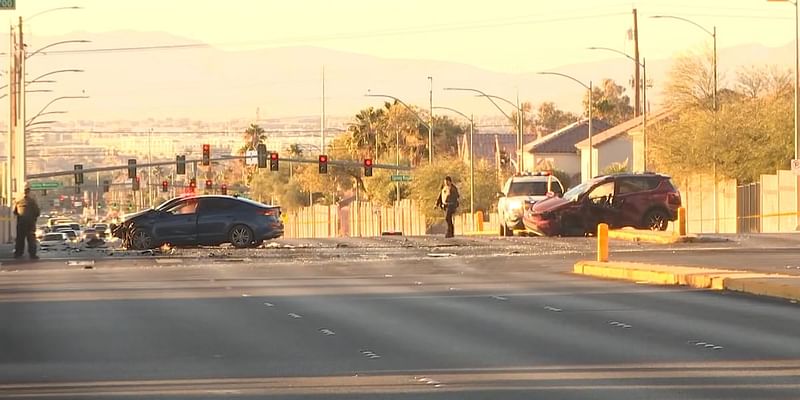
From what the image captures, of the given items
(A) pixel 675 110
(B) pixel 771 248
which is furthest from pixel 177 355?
(A) pixel 675 110

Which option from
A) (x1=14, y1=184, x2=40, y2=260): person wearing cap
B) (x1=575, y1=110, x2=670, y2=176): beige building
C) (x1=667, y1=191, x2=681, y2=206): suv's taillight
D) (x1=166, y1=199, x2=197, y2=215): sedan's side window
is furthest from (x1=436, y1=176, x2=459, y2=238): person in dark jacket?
(x1=575, y1=110, x2=670, y2=176): beige building

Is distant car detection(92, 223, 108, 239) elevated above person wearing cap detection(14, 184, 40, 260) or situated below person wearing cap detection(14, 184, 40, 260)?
below

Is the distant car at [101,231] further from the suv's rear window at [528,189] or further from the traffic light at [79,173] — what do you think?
the suv's rear window at [528,189]

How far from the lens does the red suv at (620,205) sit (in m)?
46.8

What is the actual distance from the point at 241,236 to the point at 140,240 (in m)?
2.54

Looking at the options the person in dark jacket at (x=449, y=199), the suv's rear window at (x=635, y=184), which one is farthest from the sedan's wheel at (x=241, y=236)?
the suv's rear window at (x=635, y=184)

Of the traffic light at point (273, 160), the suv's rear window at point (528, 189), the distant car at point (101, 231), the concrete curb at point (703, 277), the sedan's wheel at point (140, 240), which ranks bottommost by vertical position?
the distant car at point (101, 231)

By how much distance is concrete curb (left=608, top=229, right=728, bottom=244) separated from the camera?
4181 cm

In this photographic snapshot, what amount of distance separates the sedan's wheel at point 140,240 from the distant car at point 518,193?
1329 centimetres

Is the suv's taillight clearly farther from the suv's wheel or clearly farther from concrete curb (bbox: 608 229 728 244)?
concrete curb (bbox: 608 229 728 244)

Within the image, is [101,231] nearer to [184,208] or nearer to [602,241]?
[184,208]

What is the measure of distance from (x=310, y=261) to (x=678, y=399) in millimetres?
24139

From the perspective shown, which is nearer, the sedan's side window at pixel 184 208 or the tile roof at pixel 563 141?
the sedan's side window at pixel 184 208

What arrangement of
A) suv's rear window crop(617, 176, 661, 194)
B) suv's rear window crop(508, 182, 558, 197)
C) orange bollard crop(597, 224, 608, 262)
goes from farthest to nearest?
suv's rear window crop(508, 182, 558, 197) < suv's rear window crop(617, 176, 661, 194) < orange bollard crop(597, 224, 608, 262)
